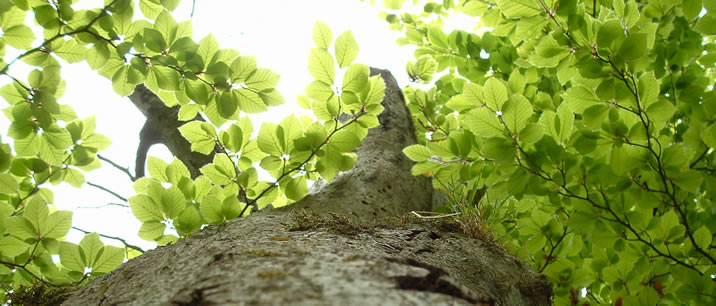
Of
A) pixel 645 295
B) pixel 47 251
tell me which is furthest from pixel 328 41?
pixel 645 295

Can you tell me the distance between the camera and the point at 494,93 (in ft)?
4.37

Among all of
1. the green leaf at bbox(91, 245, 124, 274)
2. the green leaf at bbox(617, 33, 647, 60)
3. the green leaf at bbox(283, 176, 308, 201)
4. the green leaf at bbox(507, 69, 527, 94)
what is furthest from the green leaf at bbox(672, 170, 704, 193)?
the green leaf at bbox(91, 245, 124, 274)

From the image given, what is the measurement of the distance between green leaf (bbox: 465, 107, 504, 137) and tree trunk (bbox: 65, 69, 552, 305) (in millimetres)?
311

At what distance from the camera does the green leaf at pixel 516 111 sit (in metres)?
1.29

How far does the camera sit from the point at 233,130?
1.44 m

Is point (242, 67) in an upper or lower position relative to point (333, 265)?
upper

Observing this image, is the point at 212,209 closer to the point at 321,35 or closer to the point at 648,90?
the point at 321,35

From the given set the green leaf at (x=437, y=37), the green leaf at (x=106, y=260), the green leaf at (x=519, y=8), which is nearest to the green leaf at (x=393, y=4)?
the green leaf at (x=437, y=37)

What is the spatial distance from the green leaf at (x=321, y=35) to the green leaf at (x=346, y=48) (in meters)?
0.04

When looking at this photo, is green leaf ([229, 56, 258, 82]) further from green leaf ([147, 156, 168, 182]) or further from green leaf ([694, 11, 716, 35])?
green leaf ([694, 11, 716, 35])

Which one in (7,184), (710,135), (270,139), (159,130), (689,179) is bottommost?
(689,179)

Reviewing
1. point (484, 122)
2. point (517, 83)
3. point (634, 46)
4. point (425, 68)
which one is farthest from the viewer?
point (425, 68)

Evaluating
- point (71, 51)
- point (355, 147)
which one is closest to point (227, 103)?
point (355, 147)

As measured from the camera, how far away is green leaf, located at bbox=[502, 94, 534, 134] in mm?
1288
